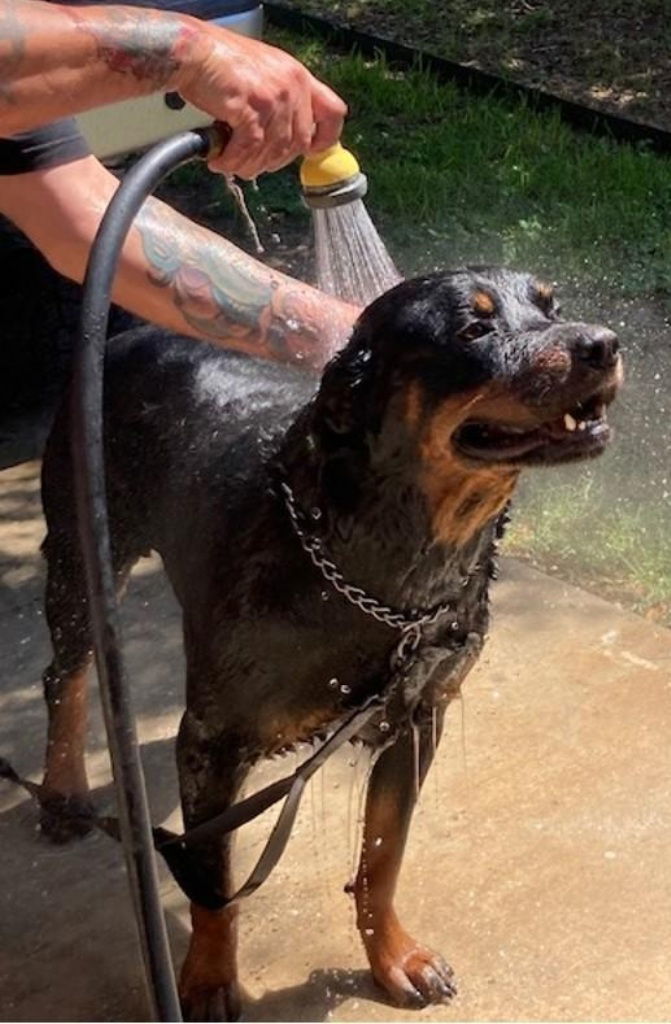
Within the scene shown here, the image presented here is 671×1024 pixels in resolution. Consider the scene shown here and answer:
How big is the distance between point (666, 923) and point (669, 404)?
2887 millimetres

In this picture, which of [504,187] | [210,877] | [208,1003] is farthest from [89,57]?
[504,187]

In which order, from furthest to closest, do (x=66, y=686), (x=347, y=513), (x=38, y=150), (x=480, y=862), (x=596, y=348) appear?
(x=66, y=686) < (x=480, y=862) < (x=38, y=150) < (x=347, y=513) < (x=596, y=348)

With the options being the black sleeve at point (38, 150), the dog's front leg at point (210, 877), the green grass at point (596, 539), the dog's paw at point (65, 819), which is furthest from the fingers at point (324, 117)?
the green grass at point (596, 539)

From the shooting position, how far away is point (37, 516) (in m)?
6.00

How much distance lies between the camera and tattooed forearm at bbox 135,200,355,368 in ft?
12.3

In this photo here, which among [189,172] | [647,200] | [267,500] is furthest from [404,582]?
[189,172]

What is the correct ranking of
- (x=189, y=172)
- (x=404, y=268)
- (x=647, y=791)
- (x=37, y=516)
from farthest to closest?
(x=189, y=172) → (x=404, y=268) → (x=37, y=516) → (x=647, y=791)

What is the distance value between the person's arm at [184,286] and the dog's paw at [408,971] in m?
1.26

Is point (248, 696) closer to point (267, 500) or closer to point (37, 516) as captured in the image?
point (267, 500)

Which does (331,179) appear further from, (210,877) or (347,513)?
(210,877)

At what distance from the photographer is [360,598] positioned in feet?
10.4

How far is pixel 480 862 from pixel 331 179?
5.34 ft

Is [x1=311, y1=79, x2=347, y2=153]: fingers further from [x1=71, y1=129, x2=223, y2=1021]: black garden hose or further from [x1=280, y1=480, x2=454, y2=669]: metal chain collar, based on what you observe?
[x1=71, y1=129, x2=223, y2=1021]: black garden hose

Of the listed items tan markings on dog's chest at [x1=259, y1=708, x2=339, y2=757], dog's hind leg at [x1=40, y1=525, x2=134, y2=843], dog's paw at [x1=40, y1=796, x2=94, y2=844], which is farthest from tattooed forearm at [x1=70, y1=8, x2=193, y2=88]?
dog's paw at [x1=40, y1=796, x2=94, y2=844]
